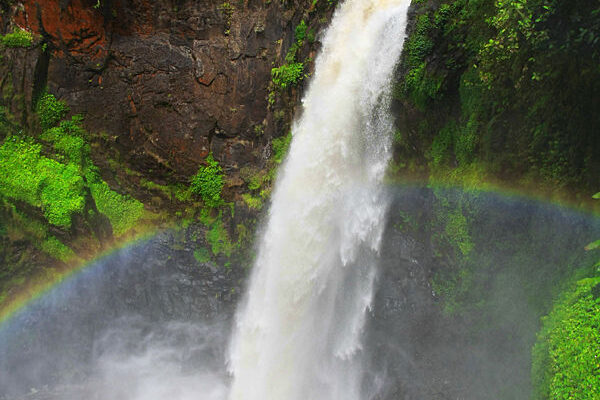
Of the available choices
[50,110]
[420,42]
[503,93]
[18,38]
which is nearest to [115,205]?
[50,110]

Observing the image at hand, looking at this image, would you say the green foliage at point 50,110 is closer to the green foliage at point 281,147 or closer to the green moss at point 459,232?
the green foliage at point 281,147

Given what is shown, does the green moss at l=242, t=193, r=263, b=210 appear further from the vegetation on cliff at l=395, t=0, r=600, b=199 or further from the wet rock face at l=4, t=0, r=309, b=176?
the vegetation on cliff at l=395, t=0, r=600, b=199

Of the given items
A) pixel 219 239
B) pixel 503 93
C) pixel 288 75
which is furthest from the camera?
pixel 219 239

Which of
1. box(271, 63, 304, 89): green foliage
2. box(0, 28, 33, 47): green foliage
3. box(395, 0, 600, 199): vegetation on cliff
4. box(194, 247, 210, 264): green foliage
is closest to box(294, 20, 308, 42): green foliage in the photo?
box(271, 63, 304, 89): green foliage

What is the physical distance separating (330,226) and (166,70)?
225 inches

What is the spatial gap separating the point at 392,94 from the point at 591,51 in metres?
3.02

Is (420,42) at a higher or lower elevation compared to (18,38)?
higher

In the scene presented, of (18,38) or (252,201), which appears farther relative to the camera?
(252,201)

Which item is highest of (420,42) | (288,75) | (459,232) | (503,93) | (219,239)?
(420,42)

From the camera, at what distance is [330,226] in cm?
832

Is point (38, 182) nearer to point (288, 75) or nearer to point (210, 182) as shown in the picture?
point (210, 182)

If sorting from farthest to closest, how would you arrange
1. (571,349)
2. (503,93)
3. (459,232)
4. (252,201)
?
(252,201)
(459,232)
(503,93)
(571,349)

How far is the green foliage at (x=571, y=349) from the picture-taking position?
4.38 meters

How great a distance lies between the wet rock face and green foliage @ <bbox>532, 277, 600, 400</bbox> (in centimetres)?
700
